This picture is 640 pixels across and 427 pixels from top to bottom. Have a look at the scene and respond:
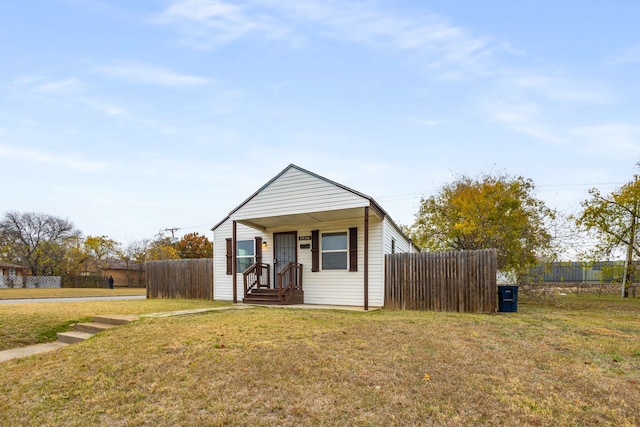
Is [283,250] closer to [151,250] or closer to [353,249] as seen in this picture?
[353,249]

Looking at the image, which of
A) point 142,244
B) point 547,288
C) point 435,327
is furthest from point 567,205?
point 142,244

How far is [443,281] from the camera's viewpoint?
10750mm

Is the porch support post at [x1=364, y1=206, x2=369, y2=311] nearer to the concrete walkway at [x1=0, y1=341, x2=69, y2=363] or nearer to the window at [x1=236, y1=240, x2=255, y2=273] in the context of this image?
the window at [x1=236, y1=240, x2=255, y2=273]

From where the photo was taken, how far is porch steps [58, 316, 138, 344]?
6797 mm

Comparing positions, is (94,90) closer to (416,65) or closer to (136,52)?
(136,52)

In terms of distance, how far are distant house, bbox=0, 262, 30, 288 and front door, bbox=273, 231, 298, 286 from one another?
122ft

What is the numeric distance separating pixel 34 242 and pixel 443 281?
5286 cm

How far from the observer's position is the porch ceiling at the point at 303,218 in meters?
11.8

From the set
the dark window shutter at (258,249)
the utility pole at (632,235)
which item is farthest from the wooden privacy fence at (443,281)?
the utility pole at (632,235)

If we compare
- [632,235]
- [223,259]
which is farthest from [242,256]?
[632,235]

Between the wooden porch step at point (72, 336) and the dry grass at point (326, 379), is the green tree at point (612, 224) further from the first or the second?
the wooden porch step at point (72, 336)

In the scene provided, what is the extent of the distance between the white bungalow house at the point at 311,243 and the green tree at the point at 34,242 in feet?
136

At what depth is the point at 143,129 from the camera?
16.8 meters

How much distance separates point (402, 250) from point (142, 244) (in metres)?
43.8
